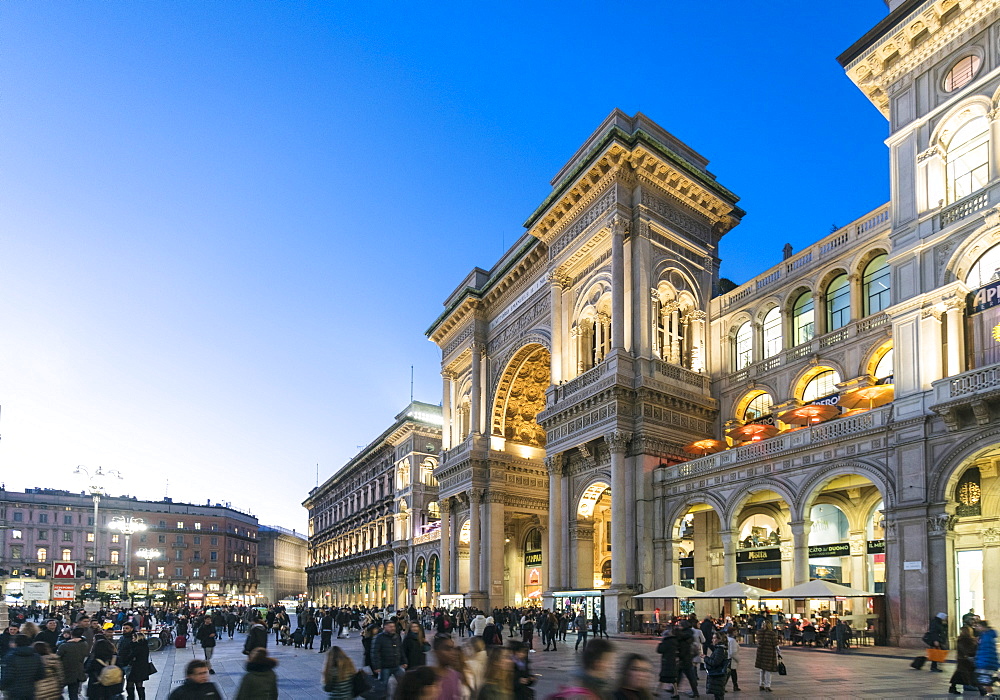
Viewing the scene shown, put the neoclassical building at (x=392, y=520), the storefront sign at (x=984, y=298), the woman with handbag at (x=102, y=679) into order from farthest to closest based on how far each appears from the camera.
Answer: the neoclassical building at (x=392, y=520)
the storefront sign at (x=984, y=298)
the woman with handbag at (x=102, y=679)

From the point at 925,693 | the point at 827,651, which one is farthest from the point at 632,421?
the point at 925,693

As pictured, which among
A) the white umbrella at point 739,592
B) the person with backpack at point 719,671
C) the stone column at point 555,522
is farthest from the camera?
the stone column at point 555,522

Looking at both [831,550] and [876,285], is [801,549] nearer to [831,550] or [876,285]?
[831,550]

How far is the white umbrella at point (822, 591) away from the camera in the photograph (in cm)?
2723

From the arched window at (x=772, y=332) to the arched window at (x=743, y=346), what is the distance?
3.12 feet

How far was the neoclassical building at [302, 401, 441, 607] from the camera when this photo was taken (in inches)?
2970

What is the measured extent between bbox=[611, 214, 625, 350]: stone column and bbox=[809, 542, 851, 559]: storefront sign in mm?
12273

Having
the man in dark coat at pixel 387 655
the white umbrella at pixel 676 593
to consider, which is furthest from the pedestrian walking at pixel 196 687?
the white umbrella at pixel 676 593

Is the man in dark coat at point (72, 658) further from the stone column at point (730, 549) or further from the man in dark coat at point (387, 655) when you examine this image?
the stone column at point (730, 549)

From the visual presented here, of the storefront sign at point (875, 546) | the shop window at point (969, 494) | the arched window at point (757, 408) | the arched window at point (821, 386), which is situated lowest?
the storefront sign at point (875, 546)

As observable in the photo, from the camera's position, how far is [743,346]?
41281mm

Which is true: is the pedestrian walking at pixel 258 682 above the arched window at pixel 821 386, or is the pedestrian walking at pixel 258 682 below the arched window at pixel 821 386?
below

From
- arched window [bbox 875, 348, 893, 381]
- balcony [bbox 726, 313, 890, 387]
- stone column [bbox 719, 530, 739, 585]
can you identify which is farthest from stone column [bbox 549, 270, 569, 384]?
arched window [bbox 875, 348, 893, 381]

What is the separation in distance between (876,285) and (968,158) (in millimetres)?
7314
